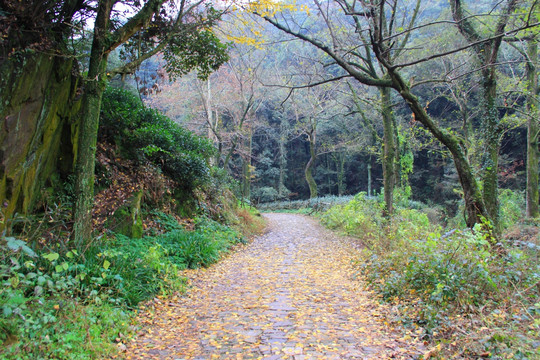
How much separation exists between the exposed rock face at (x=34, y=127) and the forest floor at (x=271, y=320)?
2568 mm

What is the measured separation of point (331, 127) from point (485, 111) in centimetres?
2579

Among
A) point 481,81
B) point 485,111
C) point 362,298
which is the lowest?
point 362,298

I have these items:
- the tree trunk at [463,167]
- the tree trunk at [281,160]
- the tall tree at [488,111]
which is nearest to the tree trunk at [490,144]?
the tall tree at [488,111]

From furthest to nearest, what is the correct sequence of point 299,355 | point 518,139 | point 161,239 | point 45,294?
point 518,139 → point 161,239 → point 45,294 → point 299,355

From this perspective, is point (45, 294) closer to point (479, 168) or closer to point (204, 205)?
point (204, 205)

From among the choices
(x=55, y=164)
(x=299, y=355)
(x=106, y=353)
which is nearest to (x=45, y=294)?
(x=106, y=353)

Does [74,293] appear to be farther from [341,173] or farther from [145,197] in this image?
[341,173]

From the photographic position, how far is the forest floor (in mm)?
3291

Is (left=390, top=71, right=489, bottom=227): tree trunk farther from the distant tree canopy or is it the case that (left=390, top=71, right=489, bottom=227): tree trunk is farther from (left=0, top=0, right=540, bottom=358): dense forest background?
the distant tree canopy

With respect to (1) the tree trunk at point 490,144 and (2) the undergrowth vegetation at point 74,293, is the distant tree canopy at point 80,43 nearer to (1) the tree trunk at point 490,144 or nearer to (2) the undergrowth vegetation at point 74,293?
(2) the undergrowth vegetation at point 74,293

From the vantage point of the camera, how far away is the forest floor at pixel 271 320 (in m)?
3.29

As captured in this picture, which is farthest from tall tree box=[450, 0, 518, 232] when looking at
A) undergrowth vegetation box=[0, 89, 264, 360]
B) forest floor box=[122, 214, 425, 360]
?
undergrowth vegetation box=[0, 89, 264, 360]

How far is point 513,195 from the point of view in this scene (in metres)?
18.9

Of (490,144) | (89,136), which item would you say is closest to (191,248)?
(89,136)
